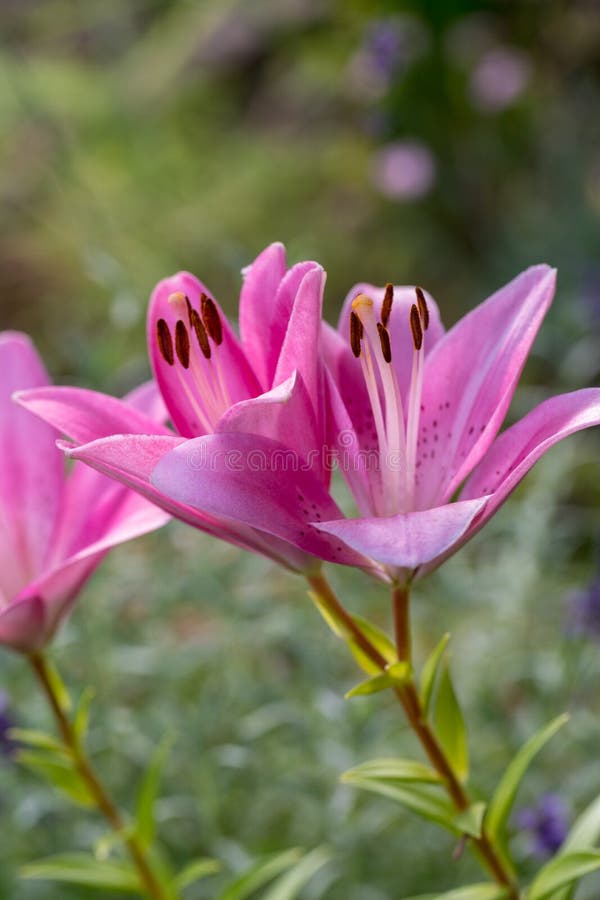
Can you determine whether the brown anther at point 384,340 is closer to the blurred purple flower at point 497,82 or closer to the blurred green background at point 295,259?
the blurred green background at point 295,259

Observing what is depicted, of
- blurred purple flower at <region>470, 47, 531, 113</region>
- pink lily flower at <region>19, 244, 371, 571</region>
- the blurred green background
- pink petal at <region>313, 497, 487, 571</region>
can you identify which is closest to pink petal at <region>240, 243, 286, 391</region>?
pink lily flower at <region>19, 244, 371, 571</region>

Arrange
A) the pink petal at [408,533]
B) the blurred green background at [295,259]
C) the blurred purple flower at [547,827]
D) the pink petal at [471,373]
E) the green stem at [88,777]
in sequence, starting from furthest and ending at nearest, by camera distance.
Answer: the blurred green background at [295,259]
the blurred purple flower at [547,827]
the green stem at [88,777]
the pink petal at [471,373]
the pink petal at [408,533]

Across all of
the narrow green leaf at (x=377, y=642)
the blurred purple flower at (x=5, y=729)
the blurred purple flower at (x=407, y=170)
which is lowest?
the blurred purple flower at (x=5, y=729)

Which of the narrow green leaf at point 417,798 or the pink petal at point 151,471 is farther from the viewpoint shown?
the narrow green leaf at point 417,798

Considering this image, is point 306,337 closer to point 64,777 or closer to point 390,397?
point 390,397

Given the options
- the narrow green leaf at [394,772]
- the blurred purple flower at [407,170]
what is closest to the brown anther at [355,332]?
the narrow green leaf at [394,772]

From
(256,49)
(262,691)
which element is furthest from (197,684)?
(256,49)

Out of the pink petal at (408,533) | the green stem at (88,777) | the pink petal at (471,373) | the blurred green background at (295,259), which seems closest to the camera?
the pink petal at (408,533)
